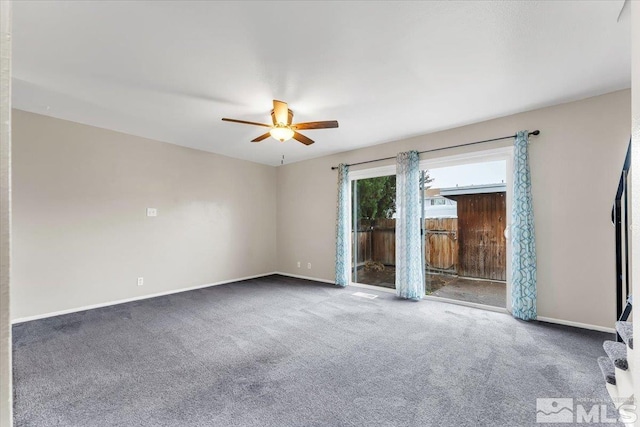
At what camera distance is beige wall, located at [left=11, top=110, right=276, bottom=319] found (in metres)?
3.48

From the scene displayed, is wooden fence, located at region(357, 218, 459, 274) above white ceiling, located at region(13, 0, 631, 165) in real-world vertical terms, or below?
below

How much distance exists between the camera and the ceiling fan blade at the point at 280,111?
2923 mm

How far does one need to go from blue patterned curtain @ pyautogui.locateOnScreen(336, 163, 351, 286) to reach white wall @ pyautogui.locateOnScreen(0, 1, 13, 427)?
483cm

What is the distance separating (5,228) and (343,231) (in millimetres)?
4854

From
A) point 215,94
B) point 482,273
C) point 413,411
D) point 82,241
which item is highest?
point 215,94

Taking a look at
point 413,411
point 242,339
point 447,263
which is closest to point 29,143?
point 242,339

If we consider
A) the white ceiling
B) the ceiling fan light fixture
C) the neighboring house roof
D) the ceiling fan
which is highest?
the white ceiling

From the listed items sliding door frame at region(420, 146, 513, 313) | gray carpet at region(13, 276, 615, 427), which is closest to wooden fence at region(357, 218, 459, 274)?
sliding door frame at region(420, 146, 513, 313)

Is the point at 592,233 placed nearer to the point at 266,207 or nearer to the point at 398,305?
the point at 398,305

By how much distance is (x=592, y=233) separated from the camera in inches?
122

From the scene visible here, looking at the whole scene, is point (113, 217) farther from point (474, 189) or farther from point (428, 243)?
point (474, 189)

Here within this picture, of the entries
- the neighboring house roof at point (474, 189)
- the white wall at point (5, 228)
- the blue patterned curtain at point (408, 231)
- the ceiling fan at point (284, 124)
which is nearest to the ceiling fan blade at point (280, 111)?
the ceiling fan at point (284, 124)

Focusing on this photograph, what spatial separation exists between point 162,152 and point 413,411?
4.85 m

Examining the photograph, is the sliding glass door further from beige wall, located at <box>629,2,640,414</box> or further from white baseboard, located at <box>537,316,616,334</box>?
beige wall, located at <box>629,2,640,414</box>
